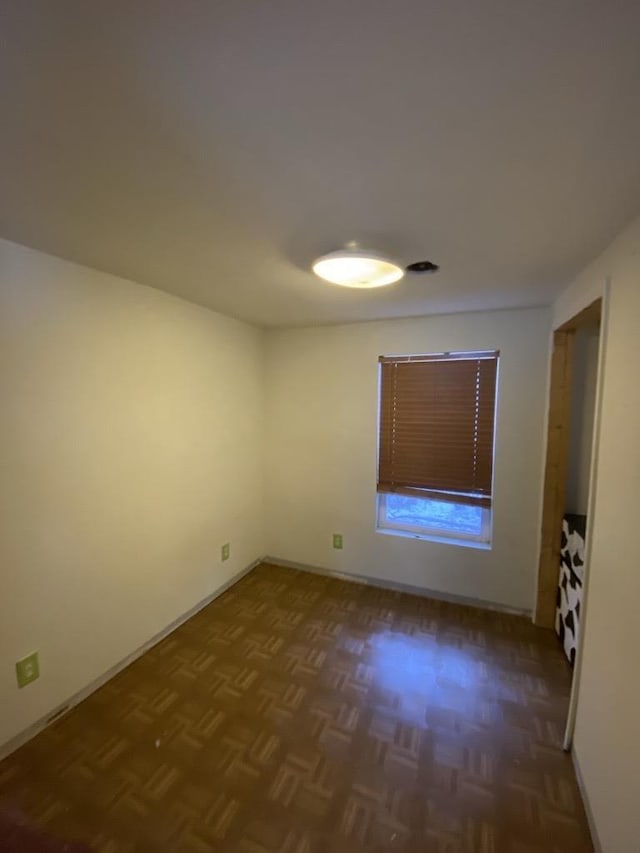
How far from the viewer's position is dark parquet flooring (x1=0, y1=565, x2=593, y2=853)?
4.50ft

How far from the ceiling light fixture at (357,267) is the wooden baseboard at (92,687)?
242 cm

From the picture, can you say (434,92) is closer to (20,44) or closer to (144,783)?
(20,44)

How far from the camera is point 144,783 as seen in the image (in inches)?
60.1

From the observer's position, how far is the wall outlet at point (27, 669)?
5.47 feet

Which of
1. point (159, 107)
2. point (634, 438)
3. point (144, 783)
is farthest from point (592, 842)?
point (159, 107)

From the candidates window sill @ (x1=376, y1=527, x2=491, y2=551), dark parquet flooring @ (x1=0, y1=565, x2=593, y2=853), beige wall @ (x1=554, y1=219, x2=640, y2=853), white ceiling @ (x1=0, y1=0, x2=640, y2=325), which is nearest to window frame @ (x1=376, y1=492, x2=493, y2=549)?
window sill @ (x1=376, y1=527, x2=491, y2=551)

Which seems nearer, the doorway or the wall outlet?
the wall outlet

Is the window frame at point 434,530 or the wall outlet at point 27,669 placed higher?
the window frame at point 434,530

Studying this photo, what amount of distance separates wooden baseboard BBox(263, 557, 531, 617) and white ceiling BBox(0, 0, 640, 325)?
7.99 feet

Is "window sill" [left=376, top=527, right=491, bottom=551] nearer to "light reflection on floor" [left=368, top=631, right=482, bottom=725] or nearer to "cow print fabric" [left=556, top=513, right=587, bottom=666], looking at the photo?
"cow print fabric" [left=556, top=513, right=587, bottom=666]

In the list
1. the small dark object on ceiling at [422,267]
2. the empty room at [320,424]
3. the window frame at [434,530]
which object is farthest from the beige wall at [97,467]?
the small dark object on ceiling at [422,267]

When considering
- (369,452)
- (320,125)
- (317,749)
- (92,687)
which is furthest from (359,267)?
(92,687)

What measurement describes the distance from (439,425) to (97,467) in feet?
7.55

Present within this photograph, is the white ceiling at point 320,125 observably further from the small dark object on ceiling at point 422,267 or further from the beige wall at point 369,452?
the beige wall at point 369,452
